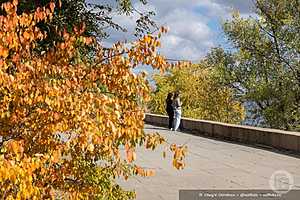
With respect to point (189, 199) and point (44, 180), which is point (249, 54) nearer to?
point (189, 199)

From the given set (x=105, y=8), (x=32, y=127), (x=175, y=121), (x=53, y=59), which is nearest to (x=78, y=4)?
(x=105, y=8)

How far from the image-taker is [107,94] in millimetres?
4039

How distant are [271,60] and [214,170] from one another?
17928 mm

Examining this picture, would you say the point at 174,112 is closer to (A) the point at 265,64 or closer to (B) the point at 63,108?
(A) the point at 265,64

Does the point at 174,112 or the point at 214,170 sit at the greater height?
the point at 174,112

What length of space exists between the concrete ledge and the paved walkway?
0.47 meters

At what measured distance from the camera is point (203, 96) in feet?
109

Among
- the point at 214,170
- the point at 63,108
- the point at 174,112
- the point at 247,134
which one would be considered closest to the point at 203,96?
the point at 174,112

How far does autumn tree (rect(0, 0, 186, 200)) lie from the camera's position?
11.9 ft

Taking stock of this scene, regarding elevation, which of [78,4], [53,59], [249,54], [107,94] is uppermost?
[249,54]

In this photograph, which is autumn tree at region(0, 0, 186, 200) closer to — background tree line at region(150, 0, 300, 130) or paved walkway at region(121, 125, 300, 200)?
paved walkway at region(121, 125, 300, 200)

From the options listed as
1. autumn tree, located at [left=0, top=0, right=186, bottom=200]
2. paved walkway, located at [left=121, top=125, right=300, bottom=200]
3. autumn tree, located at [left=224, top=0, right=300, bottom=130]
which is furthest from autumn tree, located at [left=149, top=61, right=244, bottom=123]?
autumn tree, located at [left=0, top=0, right=186, bottom=200]

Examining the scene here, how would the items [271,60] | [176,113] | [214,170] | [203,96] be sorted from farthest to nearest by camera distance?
[203,96], [271,60], [176,113], [214,170]

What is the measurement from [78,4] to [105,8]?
485mm
